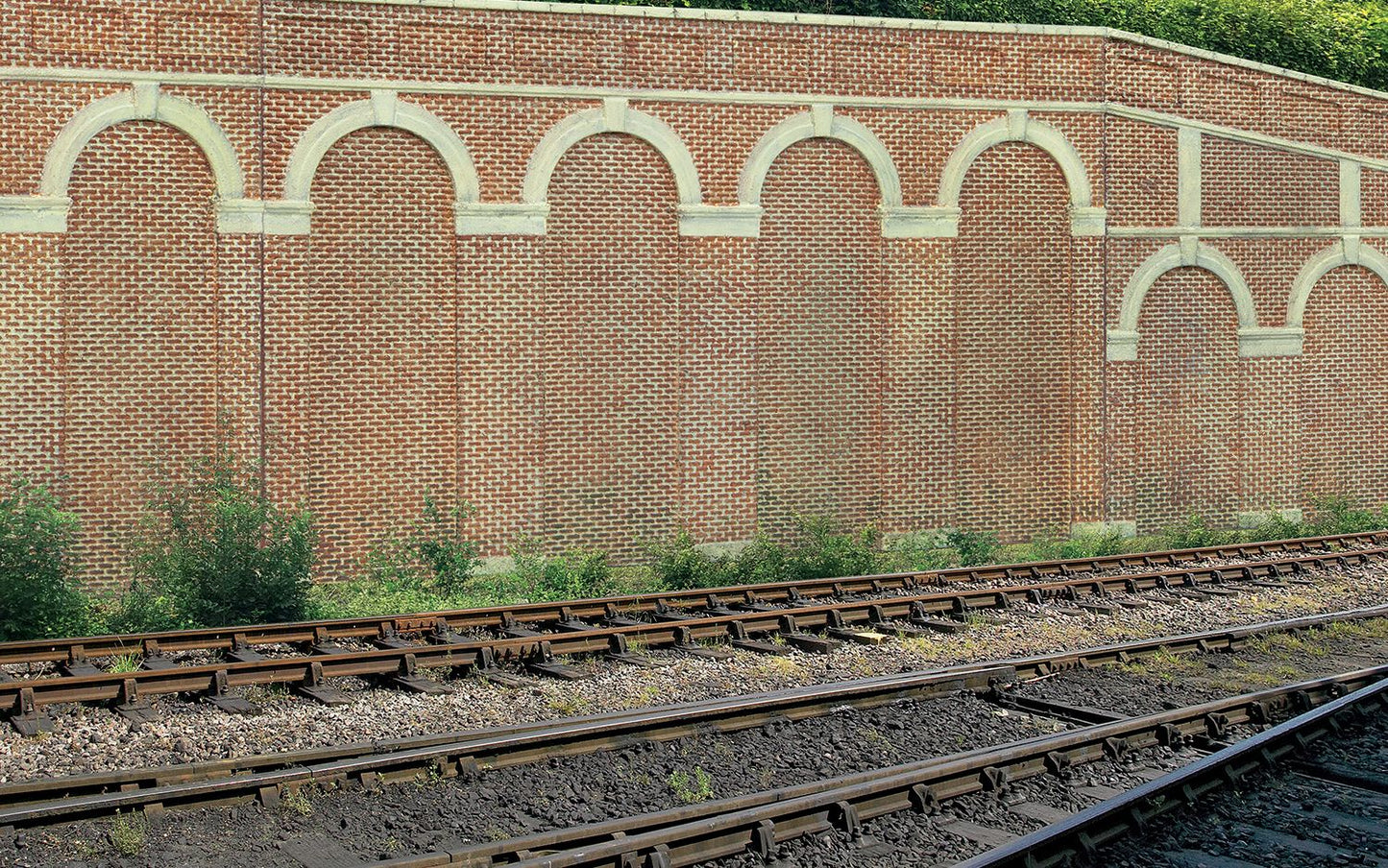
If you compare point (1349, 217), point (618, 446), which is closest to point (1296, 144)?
point (1349, 217)

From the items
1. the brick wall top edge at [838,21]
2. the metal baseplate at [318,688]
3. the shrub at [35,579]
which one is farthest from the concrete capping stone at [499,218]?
the metal baseplate at [318,688]

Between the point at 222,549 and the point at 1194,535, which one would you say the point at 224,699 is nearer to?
the point at 222,549

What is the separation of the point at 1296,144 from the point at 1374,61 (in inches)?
167

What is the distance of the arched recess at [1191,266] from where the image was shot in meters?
21.9

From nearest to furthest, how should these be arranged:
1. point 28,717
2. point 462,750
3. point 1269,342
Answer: point 462,750, point 28,717, point 1269,342

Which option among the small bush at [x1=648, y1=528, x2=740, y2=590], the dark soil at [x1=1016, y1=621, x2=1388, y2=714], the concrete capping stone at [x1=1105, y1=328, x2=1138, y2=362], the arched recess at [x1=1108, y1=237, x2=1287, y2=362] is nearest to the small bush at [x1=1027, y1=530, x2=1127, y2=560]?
the concrete capping stone at [x1=1105, y1=328, x2=1138, y2=362]

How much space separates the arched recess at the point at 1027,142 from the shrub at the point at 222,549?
372 inches

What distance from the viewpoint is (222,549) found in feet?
51.0

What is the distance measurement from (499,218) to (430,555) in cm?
414

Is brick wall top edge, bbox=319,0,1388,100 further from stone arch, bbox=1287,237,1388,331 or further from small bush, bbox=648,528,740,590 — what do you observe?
small bush, bbox=648,528,740,590

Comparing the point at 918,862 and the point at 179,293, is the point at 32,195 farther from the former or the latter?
the point at 918,862

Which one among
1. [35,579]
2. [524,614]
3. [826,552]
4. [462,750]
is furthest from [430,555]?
[462,750]

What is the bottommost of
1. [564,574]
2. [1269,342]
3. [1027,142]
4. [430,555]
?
[564,574]

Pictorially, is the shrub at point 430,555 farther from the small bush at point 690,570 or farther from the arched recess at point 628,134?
the arched recess at point 628,134
